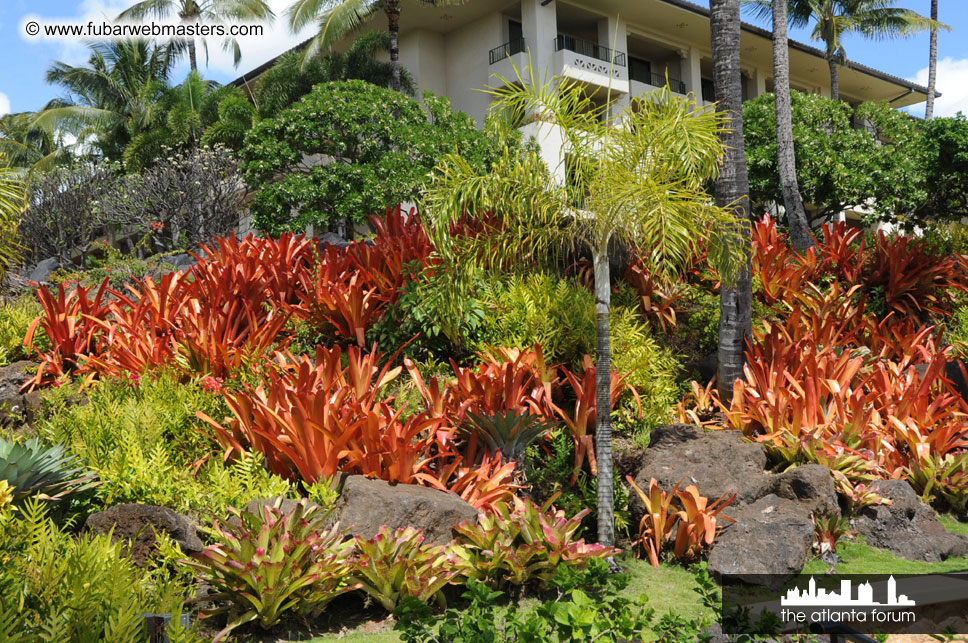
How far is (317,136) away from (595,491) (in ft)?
39.4

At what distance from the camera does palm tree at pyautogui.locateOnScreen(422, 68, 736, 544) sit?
21.1 feet

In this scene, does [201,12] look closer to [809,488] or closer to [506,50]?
[506,50]

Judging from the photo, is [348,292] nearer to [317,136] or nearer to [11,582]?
[11,582]

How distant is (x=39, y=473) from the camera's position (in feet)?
18.1

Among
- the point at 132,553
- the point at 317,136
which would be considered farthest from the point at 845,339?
the point at 317,136

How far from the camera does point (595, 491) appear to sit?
7.22 m

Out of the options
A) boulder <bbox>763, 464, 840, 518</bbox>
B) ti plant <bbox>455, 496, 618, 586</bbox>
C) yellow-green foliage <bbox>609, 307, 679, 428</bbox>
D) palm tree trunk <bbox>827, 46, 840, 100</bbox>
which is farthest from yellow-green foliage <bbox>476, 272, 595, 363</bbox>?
palm tree trunk <bbox>827, 46, 840, 100</bbox>

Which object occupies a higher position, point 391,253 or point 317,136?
point 317,136

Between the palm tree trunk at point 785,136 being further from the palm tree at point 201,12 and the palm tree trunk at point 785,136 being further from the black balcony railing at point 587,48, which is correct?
the palm tree at point 201,12

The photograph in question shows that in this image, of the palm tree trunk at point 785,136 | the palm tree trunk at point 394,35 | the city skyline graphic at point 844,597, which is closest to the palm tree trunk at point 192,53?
the palm tree trunk at point 394,35

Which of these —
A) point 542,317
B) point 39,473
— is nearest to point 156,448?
point 39,473

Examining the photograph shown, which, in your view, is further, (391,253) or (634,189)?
(391,253)

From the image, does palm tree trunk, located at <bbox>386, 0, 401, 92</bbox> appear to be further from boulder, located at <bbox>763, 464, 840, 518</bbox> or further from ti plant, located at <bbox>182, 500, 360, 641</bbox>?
ti plant, located at <bbox>182, 500, 360, 641</bbox>

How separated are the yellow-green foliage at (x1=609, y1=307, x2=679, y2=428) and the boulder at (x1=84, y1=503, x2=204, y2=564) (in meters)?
4.75
